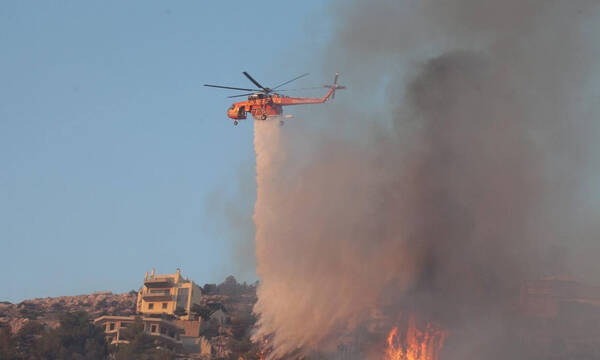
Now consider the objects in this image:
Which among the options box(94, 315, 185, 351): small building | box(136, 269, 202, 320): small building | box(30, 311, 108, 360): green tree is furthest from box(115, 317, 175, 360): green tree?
box(136, 269, 202, 320): small building

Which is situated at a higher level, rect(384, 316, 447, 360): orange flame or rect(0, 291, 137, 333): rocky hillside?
rect(0, 291, 137, 333): rocky hillside

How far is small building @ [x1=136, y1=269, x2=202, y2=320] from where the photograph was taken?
118m

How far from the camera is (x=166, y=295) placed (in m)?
119

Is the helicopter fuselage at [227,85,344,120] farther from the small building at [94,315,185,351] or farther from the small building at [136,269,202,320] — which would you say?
the small building at [136,269,202,320]

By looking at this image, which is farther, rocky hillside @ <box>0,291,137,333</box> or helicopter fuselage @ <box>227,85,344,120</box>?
rocky hillside @ <box>0,291,137,333</box>

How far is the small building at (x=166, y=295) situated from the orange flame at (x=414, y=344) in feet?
147

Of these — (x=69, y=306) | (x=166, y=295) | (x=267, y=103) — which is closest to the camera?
(x=267, y=103)

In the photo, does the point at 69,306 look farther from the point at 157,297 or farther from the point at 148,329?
the point at 148,329

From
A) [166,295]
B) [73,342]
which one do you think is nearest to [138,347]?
[73,342]

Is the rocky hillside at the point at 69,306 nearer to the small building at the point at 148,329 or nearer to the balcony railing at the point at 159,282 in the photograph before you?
the balcony railing at the point at 159,282

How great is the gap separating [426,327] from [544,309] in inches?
1333

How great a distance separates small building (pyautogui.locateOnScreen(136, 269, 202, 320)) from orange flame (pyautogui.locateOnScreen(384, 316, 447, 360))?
44698 mm

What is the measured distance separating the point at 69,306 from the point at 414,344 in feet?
288

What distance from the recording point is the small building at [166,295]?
4641 inches
